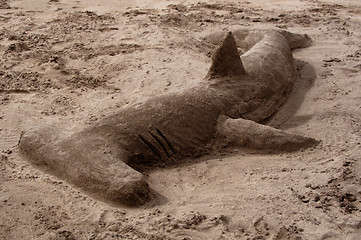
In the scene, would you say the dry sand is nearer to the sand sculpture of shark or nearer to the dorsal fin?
the sand sculpture of shark

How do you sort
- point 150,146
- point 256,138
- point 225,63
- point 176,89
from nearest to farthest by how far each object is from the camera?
point 150,146, point 256,138, point 176,89, point 225,63

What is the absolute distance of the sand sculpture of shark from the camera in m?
3.39

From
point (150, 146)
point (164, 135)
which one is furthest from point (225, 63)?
point (150, 146)

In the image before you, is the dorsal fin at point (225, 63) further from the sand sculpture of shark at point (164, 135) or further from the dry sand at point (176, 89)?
the dry sand at point (176, 89)

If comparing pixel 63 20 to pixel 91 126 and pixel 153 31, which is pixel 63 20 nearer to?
pixel 153 31

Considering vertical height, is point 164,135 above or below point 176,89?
below

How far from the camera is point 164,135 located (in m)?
3.83

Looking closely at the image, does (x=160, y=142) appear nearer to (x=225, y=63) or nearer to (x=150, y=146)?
(x=150, y=146)

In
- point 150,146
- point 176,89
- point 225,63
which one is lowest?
point 150,146

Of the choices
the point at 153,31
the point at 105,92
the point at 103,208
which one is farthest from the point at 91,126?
the point at 153,31

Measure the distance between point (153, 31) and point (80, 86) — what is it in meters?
1.86

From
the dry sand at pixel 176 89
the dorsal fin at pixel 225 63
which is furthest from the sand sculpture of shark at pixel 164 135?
the dry sand at pixel 176 89

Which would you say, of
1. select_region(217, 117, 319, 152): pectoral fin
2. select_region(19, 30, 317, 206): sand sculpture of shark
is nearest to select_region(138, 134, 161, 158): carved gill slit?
select_region(19, 30, 317, 206): sand sculpture of shark

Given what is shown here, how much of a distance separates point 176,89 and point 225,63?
59cm
